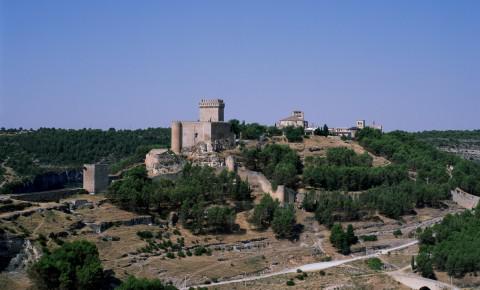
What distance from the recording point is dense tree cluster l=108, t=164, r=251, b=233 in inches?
1959

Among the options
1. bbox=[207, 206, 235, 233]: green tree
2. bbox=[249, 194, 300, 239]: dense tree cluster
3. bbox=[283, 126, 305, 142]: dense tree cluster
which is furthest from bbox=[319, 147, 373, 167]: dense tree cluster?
bbox=[207, 206, 235, 233]: green tree

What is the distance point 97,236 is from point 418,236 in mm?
22718

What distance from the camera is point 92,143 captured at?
90.2 metres

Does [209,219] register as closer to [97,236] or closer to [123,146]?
[97,236]

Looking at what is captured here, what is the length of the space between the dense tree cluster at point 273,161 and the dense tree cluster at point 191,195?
172 inches

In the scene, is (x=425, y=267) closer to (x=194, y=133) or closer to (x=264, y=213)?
(x=264, y=213)

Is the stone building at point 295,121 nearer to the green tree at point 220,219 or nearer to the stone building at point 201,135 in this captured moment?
the stone building at point 201,135

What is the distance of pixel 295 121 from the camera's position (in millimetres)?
86562

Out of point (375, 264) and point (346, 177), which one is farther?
point (346, 177)

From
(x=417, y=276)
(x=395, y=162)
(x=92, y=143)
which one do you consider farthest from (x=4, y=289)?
(x=92, y=143)

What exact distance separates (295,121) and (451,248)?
42318 mm

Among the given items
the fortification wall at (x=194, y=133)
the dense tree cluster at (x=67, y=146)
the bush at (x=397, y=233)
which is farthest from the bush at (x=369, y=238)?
the dense tree cluster at (x=67, y=146)

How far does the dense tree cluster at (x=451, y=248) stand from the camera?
145ft

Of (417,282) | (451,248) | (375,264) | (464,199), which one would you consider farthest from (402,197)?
(417,282)
